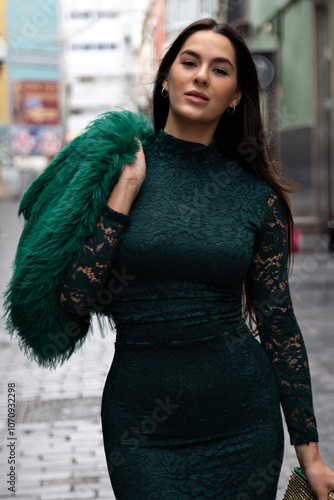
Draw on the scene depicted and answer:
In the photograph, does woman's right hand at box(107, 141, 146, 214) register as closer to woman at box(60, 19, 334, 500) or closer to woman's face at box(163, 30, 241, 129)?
woman at box(60, 19, 334, 500)

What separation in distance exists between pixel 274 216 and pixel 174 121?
40 cm

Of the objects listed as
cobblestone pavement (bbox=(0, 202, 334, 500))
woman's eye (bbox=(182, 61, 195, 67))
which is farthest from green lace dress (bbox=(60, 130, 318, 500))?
cobblestone pavement (bbox=(0, 202, 334, 500))

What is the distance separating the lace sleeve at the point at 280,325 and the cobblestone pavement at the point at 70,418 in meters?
2.03

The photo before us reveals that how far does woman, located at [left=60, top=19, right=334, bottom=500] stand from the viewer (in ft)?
6.36

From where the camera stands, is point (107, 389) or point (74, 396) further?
point (74, 396)

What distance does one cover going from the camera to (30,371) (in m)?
6.52

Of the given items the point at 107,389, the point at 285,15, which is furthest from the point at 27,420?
the point at 285,15

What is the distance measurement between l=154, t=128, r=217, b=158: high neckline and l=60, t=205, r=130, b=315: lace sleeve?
13.1 inches

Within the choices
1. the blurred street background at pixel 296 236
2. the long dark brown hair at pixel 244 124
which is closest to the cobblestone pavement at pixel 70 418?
the blurred street background at pixel 296 236

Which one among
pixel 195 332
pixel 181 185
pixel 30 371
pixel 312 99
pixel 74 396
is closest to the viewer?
pixel 195 332

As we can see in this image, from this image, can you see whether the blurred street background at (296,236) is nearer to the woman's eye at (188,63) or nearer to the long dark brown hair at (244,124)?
the long dark brown hair at (244,124)

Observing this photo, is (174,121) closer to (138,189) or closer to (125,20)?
(138,189)

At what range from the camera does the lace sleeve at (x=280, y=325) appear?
6.96ft

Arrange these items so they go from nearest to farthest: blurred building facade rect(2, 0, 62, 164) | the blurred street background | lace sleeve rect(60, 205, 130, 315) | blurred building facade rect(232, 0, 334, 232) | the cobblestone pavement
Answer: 1. lace sleeve rect(60, 205, 130, 315)
2. the cobblestone pavement
3. the blurred street background
4. blurred building facade rect(232, 0, 334, 232)
5. blurred building facade rect(2, 0, 62, 164)
